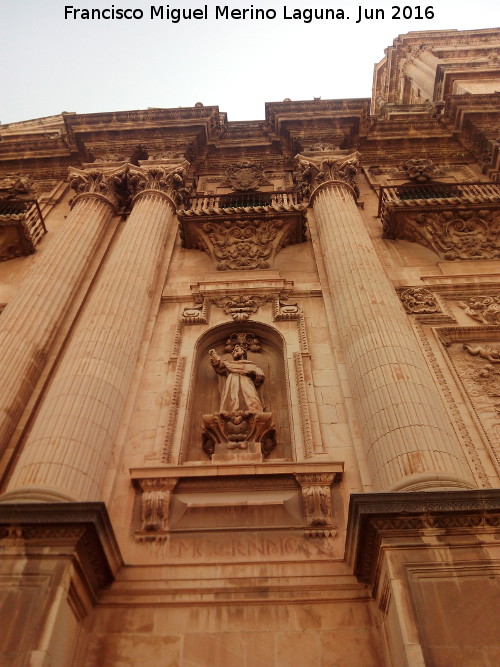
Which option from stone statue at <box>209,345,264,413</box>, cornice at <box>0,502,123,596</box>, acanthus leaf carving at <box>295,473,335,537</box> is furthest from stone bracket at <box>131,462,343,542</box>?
stone statue at <box>209,345,264,413</box>

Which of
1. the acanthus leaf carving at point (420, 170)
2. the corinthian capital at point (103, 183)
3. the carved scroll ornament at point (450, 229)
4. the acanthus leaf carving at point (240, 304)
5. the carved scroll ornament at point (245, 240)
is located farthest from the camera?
the acanthus leaf carving at point (420, 170)

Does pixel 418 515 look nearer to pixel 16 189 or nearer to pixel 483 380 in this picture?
pixel 483 380

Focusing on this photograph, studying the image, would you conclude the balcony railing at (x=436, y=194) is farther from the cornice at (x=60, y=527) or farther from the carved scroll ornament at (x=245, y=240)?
the cornice at (x=60, y=527)

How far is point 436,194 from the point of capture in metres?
16.0

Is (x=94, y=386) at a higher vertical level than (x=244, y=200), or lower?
lower

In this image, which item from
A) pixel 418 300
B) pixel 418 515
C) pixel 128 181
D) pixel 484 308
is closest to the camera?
pixel 418 515

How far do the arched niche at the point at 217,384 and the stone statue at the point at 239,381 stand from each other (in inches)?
12.4

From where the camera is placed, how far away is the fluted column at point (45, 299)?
364 inches

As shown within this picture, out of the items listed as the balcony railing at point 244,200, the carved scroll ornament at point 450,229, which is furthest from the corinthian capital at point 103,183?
the carved scroll ornament at point 450,229

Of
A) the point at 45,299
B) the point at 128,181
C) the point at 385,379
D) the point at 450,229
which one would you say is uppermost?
the point at 128,181

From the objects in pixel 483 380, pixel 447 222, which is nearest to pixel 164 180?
pixel 447 222

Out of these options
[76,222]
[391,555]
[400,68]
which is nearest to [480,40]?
[400,68]

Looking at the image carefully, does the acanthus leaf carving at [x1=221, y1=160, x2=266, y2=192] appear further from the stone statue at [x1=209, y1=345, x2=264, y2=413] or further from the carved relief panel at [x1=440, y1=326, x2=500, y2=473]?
the carved relief panel at [x1=440, y1=326, x2=500, y2=473]

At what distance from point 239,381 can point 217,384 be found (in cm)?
79
